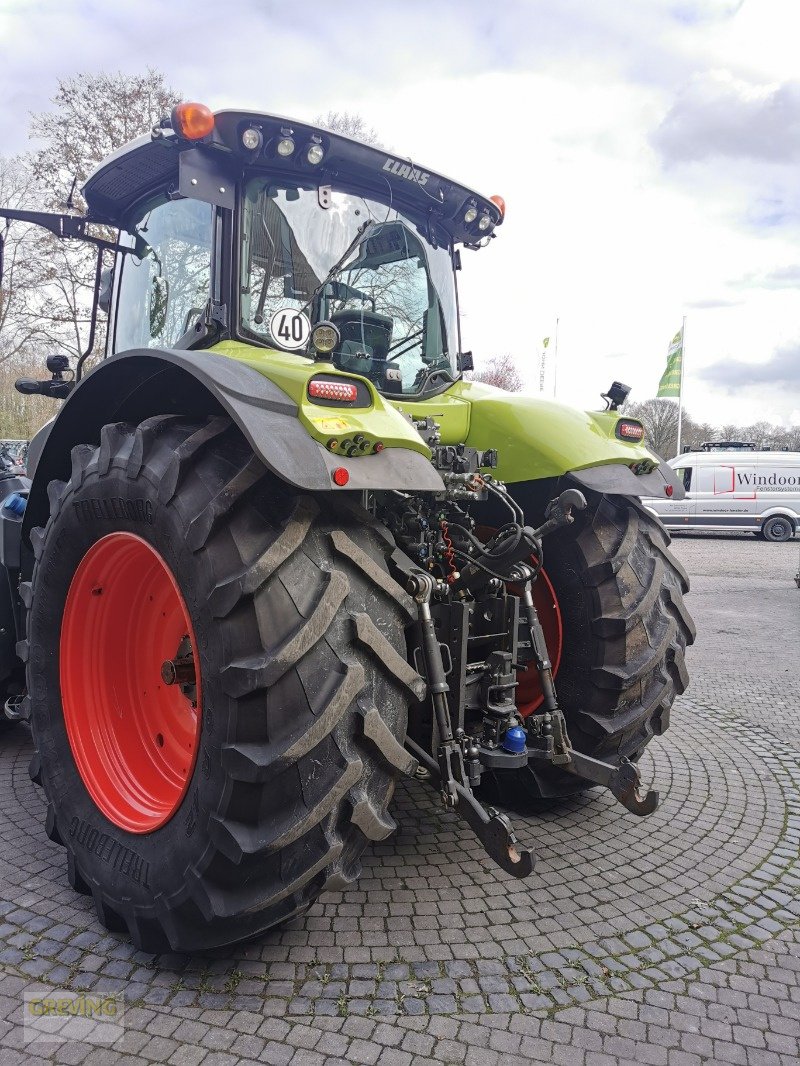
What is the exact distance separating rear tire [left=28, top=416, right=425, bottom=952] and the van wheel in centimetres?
1916

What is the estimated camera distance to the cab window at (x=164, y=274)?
310 centimetres

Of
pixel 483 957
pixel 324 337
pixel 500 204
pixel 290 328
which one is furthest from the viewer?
pixel 500 204

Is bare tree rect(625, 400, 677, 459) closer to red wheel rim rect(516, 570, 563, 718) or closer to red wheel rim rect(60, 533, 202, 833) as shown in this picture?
red wheel rim rect(516, 570, 563, 718)

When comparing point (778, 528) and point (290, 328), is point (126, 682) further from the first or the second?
point (778, 528)

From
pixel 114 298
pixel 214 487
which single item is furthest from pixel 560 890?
pixel 114 298

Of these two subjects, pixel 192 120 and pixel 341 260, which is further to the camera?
pixel 341 260

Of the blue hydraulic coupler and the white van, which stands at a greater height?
the white van

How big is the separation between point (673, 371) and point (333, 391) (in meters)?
30.5

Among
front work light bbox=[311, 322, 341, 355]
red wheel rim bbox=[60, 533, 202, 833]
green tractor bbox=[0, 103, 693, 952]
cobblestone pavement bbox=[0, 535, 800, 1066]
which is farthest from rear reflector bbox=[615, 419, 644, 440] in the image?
red wheel rim bbox=[60, 533, 202, 833]

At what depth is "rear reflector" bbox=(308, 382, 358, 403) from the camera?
85.8 inches

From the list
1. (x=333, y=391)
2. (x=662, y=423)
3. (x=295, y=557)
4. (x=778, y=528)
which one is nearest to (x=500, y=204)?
(x=333, y=391)

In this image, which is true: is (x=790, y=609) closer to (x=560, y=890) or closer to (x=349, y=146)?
(x=560, y=890)

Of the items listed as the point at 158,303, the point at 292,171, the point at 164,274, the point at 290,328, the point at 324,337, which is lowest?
the point at 324,337

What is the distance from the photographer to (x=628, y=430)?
134 inches
